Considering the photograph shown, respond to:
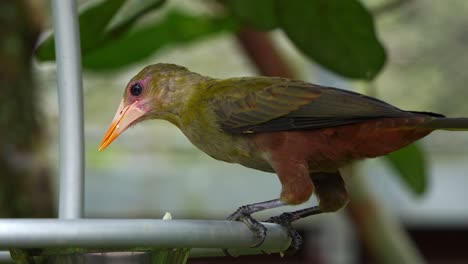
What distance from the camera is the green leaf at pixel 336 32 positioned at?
95.1 inches

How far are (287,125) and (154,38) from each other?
170 centimetres

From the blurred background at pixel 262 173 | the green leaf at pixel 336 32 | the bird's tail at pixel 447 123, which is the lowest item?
the blurred background at pixel 262 173

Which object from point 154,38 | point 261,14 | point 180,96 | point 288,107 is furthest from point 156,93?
point 154,38

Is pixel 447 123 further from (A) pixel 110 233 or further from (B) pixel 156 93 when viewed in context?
(A) pixel 110 233

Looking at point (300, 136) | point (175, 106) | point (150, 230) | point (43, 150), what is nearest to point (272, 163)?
point (300, 136)

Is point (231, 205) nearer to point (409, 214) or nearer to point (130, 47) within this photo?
point (409, 214)

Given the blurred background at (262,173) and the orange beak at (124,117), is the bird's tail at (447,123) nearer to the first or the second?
the orange beak at (124,117)

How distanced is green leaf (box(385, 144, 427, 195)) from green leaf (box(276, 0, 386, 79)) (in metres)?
0.61

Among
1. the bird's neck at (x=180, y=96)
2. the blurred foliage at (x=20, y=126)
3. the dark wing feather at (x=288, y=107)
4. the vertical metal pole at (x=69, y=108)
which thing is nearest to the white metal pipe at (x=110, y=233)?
the vertical metal pole at (x=69, y=108)

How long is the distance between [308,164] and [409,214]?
11.6 feet

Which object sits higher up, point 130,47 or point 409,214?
point 130,47

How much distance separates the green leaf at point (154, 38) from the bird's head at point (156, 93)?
127cm

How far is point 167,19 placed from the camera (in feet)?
11.9

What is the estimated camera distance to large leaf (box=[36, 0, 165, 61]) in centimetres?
214
